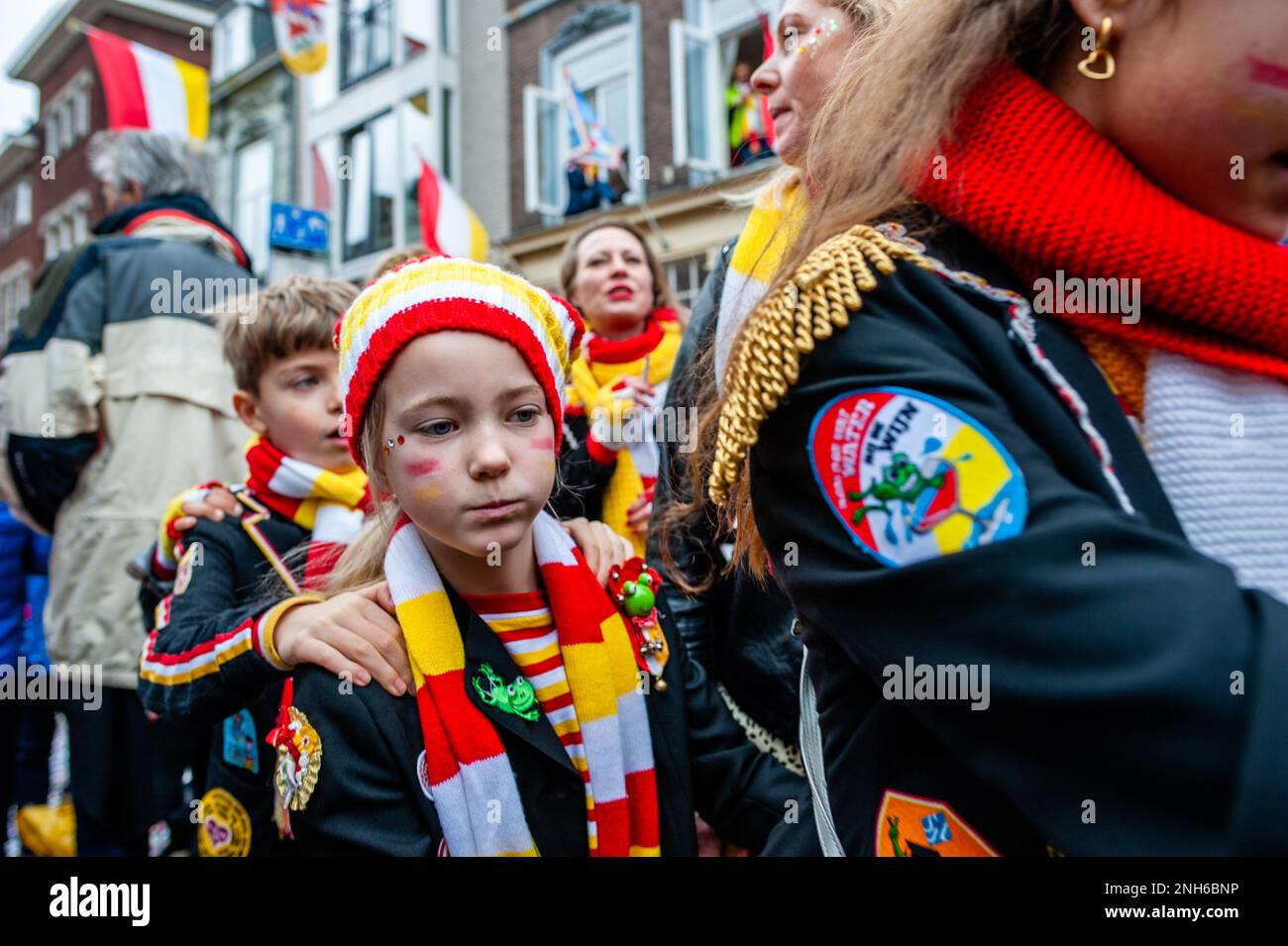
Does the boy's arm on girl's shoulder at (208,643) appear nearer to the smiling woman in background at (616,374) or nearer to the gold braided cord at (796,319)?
the smiling woman in background at (616,374)

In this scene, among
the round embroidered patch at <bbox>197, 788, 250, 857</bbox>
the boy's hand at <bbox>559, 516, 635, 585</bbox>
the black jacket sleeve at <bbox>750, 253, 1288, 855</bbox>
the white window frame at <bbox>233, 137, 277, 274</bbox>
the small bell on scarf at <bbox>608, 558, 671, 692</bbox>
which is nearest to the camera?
the black jacket sleeve at <bbox>750, 253, 1288, 855</bbox>

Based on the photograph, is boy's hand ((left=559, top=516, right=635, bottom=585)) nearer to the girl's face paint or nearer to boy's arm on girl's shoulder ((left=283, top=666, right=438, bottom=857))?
the girl's face paint

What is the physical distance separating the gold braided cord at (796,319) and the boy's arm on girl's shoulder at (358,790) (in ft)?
2.42

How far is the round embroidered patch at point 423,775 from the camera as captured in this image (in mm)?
1385

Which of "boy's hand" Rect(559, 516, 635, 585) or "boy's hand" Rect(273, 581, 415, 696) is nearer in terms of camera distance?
"boy's hand" Rect(273, 581, 415, 696)

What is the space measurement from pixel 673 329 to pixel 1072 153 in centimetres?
275

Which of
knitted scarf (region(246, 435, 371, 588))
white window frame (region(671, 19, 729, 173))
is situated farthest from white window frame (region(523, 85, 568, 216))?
knitted scarf (region(246, 435, 371, 588))

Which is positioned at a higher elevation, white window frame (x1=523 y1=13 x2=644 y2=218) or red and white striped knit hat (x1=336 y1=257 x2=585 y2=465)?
white window frame (x1=523 y1=13 x2=644 y2=218)

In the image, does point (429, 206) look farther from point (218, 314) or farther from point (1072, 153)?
point (1072, 153)

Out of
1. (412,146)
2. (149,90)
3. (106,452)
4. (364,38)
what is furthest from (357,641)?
(364,38)

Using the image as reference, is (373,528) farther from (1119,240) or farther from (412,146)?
(412,146)

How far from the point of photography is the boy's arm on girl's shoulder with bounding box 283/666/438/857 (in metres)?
1.35

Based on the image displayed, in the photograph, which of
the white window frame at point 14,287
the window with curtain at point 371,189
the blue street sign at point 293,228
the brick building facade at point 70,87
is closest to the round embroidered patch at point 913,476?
the blue street sign at point 293,228

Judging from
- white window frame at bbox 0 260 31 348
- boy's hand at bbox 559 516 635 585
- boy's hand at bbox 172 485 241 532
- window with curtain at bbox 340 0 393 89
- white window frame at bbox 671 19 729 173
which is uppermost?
white window frame at bbox 0 260 31 348
